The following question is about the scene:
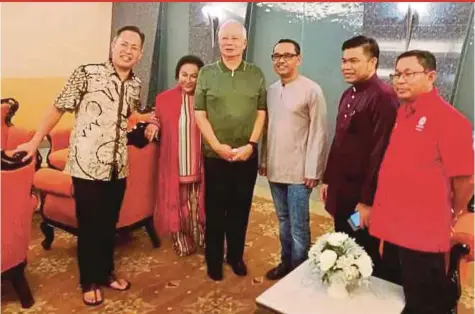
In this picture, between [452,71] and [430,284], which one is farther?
[452,71]

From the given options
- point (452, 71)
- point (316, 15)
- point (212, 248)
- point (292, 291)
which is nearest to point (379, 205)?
point (292, 291)

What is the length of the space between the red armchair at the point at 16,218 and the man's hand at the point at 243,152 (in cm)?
98

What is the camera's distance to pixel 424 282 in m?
1.77

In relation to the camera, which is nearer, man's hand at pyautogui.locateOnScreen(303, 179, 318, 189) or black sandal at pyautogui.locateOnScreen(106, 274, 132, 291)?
man's hand at pyautogui.locateOnScreen(303, 179, 318, 189)

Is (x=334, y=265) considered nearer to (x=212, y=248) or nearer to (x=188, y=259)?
(x=212, y=248)

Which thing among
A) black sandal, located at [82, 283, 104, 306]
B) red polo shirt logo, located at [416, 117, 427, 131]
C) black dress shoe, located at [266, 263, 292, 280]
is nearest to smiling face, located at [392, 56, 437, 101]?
red polo shirt logo, located at [416, 117, 427, 131]

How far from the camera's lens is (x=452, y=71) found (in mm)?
3402

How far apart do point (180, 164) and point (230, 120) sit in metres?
0.57

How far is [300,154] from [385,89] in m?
0.56

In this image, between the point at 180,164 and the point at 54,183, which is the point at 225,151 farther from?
the point at 54,183

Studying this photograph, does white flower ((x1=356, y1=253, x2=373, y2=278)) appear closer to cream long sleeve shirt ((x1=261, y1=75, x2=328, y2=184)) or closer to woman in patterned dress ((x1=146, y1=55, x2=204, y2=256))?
cream long sleeve shirt ((x1=261, y1=75, x2=328, y2=184))

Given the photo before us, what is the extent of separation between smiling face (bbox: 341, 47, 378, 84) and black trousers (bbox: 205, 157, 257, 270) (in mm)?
699

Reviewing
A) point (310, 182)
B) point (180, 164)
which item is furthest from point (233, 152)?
point (180, 164)

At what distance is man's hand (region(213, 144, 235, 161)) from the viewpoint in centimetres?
241
